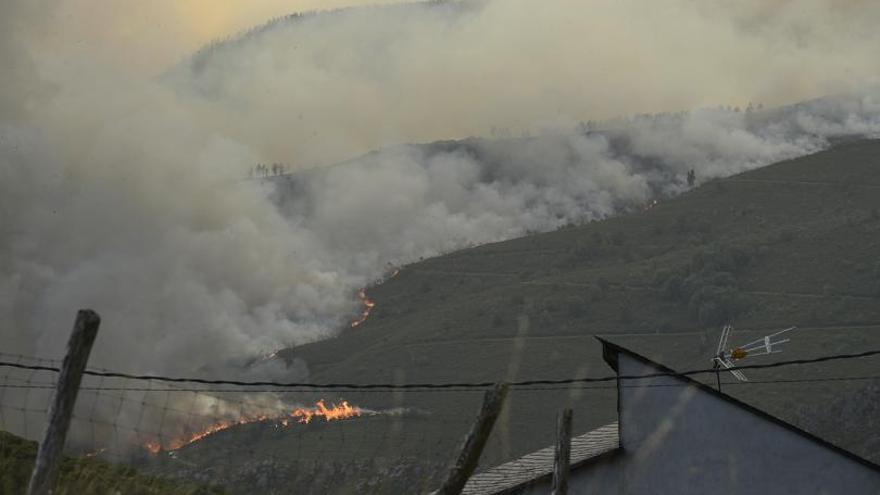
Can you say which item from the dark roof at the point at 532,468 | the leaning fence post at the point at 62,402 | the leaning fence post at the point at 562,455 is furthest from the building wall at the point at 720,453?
the leaning fence post at the point at 62,402

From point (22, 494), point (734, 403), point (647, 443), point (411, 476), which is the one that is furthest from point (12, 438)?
point (411, 476)

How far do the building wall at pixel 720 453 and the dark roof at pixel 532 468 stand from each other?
3.80 ft

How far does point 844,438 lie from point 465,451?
193 meters

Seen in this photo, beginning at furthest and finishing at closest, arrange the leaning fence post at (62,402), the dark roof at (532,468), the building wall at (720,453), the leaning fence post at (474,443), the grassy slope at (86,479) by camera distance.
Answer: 1. the dark roof at (532,468)
2. the building wall at (720,453)
3. the grassy slope at (86,479)
4. the leaning fence post at (474,443)
5. the leaning fence post at (62,402)

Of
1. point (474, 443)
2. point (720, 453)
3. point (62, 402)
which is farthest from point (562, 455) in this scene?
point (720, 453)

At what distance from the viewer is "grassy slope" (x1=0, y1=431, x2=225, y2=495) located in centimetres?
2458

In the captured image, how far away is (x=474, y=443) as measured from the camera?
729 inches

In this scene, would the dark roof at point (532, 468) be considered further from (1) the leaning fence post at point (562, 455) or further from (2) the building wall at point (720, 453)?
(1) the leaning fence post at point (562, 455)

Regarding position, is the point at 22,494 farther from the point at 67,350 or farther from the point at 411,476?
the point at 411,476

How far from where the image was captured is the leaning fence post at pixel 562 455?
20047 millimetres

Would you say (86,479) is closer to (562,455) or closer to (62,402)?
(62,402)

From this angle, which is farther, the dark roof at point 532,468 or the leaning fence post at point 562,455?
the dark roof at point 532,468

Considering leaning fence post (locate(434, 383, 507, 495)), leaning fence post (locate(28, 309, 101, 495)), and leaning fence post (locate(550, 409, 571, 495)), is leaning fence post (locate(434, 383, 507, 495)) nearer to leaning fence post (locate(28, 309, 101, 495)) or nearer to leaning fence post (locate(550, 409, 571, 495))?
leaning fence post (locate(550, 409, 571, 495))

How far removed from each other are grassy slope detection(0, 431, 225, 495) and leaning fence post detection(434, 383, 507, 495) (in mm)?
8272
